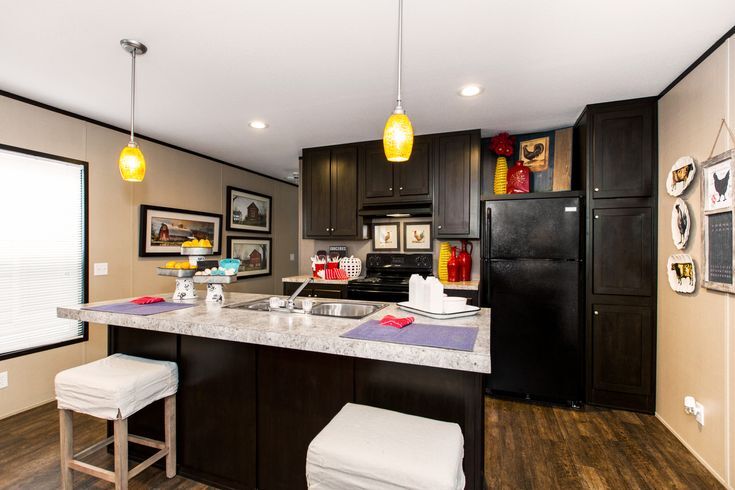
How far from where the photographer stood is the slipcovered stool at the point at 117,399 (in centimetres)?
168

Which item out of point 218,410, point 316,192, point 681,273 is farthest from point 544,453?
point 316,192

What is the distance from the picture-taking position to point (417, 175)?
12.1 feet

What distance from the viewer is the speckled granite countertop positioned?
1270 mm

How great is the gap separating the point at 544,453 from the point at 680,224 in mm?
1778

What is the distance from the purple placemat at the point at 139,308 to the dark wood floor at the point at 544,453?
947 mm

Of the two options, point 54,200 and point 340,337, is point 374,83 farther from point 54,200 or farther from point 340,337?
point 54,200

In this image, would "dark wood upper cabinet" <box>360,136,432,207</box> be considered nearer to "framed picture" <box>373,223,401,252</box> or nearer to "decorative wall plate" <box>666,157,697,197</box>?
"framed picture" <box>373,223,401,252</box>

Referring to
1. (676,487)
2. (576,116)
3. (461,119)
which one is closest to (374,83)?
(461,119)

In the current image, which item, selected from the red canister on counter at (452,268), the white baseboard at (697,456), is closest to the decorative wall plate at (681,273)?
the white baseboard at (697,456)

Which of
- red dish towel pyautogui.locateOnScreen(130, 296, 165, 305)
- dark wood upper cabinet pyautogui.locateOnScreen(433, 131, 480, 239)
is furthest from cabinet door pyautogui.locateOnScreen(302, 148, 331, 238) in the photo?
red dish towel pyautogui.locateOnScreen(130, 296, 165, 305)

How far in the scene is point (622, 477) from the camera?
6.72 ft

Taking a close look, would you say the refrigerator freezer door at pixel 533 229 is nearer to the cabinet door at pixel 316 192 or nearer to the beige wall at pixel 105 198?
the cabinet door at pixel 316 192

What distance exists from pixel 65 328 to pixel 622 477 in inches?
170

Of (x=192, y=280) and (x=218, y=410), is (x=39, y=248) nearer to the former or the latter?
(x=192, y=280)
